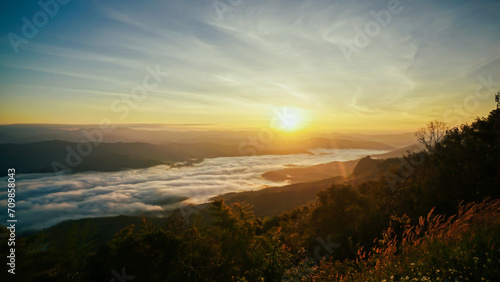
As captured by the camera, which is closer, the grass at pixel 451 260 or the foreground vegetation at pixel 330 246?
the grass at pixel 451 260

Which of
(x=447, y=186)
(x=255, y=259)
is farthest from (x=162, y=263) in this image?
(x=447, y=186)

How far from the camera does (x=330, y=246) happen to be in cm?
988

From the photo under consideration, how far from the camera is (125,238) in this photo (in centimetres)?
644

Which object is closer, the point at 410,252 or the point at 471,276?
the point at 471,276

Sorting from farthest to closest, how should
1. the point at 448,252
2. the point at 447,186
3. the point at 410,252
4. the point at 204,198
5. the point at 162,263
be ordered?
the point at 204,198
the point at 447,186
the point at 162,263
the point at 410,252
the point at 448,252

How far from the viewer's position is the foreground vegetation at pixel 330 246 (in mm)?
3174

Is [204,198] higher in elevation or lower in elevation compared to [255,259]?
lower

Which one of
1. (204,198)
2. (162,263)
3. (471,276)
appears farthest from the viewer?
(204,198)

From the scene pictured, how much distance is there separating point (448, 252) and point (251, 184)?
163636 mm

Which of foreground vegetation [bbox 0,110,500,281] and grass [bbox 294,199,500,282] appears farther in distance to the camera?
foreground vegetation [bbox 0,110,500,281]

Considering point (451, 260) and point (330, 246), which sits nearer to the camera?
point (451, 260)

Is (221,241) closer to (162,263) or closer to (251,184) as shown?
(162,263)

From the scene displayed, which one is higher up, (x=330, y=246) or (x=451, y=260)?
(x=451, y=260)

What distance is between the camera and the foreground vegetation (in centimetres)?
317
